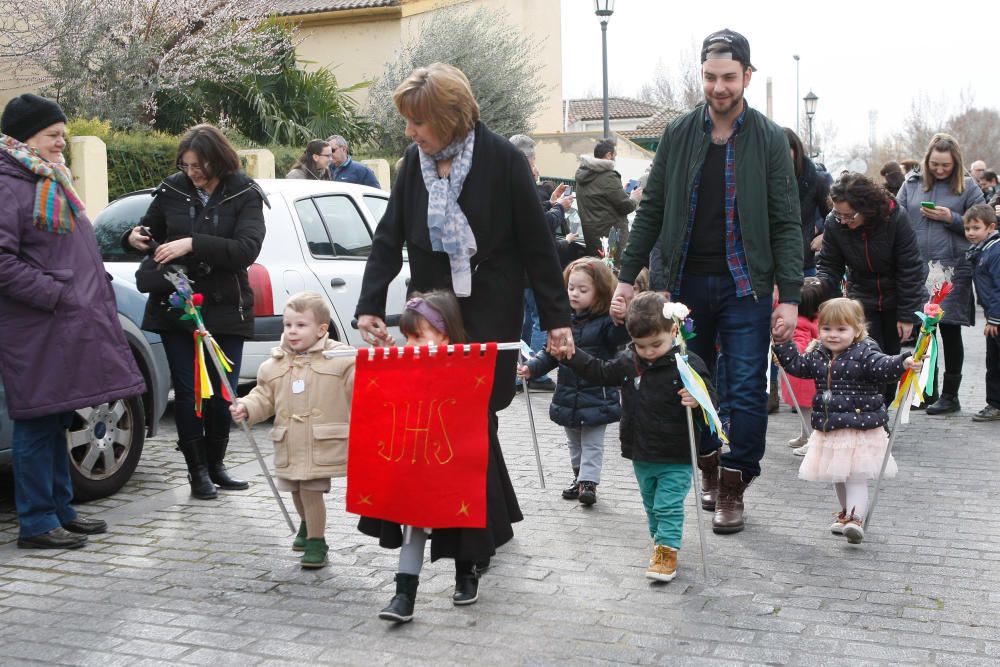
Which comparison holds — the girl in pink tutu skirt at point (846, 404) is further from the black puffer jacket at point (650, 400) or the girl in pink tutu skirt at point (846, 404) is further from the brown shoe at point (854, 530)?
the black puffer jacket at point (650, 400)

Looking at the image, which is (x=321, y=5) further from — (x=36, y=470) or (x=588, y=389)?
(x=36, y=470)

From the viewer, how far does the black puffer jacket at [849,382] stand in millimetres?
5742

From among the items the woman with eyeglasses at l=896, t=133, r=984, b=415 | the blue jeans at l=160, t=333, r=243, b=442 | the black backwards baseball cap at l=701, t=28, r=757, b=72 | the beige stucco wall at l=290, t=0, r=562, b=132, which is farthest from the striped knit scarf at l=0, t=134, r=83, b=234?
the beige stucco wall at l=290, t=0, r=562, b=132

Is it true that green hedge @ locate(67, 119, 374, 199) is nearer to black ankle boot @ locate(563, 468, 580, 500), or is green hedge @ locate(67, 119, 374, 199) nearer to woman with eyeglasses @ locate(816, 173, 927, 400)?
woman with eyeglasses @ locate(816, 173, 927, 400)

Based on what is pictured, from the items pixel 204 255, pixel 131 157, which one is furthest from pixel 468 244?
pixel 131 157

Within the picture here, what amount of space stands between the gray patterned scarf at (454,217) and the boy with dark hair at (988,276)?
562 cm

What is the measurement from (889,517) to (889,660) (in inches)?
84.2

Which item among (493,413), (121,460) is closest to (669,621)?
(493,413)

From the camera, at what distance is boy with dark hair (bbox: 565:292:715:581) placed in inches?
199

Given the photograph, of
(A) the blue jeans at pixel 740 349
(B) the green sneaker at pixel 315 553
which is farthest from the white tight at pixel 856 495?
(B) the green sneaker at pixel 315 553

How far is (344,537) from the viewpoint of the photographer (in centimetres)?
571

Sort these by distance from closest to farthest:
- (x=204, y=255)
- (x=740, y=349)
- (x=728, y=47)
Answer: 1. (x=728, y=47)
2. (x=740, y=349)
3. (x=204, y=255)

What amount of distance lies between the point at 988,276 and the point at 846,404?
3.84 meters

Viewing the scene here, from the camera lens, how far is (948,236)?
9.49m
